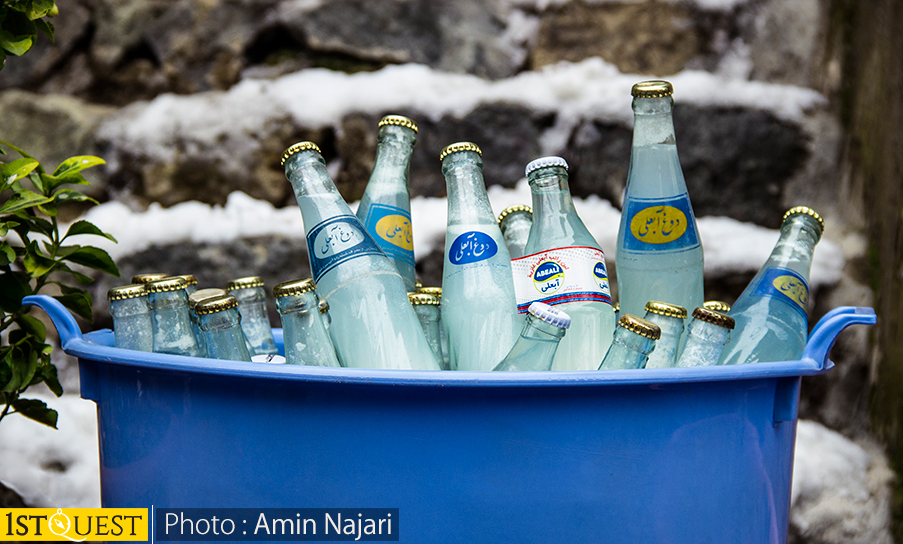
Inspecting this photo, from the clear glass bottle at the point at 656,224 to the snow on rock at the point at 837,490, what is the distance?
68 centimetres

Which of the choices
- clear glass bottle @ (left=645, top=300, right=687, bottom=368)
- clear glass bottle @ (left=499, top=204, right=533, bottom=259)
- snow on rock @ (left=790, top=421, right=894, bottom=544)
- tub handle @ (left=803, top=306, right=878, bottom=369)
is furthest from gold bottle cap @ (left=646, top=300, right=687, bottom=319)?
snow on rock @ (left=790, top=421, right=894, bottom=544)

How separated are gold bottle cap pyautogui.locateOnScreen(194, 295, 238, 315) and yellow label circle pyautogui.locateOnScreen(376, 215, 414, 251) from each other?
8.0 inches

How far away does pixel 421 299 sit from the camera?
0.70 m

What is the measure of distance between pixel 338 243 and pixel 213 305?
132mm

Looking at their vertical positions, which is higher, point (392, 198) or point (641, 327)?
point (392, 198)

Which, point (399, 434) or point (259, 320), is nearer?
point (399, 434)

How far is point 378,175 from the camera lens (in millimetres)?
763

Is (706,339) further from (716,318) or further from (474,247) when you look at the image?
(474,247)

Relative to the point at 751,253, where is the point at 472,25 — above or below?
above

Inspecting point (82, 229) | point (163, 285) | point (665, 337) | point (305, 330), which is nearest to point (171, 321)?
point (163, 285)

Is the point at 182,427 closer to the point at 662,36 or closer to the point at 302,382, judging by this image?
the point at 302,382

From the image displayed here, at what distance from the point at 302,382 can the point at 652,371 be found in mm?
271

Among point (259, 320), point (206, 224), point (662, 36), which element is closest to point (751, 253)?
point (662, 36)

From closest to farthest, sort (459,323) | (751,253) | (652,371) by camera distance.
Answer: (652,371) → (459,323) → (751,253)
